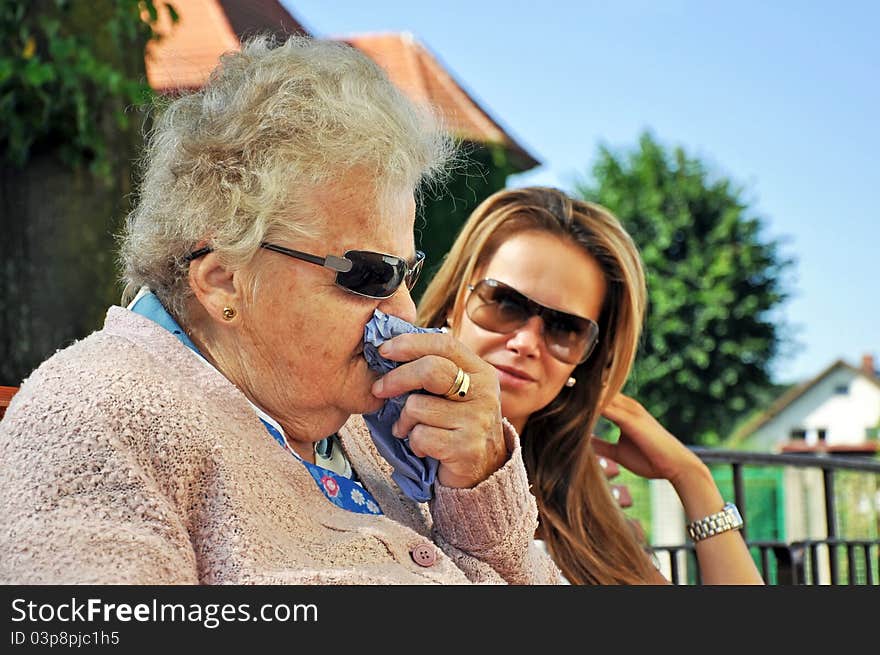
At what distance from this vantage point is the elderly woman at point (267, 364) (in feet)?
5.11

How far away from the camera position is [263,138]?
1849mm

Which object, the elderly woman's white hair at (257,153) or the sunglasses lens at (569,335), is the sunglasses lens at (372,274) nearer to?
the elderly woman's white hair at (257,153)

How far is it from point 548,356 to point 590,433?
319 millimetres

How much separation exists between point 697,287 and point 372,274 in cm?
3846

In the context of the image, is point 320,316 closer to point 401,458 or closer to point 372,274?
point 372,274

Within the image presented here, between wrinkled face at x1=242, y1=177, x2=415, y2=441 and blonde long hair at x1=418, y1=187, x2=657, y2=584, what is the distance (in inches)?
51.4

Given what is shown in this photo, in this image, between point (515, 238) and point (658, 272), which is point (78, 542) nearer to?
point (515, 238)

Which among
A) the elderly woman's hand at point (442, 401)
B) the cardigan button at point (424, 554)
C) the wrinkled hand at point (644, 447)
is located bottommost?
the wrinkled hand at point (644, 447)

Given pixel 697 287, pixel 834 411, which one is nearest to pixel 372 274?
pixel 697 287

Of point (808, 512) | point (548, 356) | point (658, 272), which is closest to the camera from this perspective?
point (548, 356)

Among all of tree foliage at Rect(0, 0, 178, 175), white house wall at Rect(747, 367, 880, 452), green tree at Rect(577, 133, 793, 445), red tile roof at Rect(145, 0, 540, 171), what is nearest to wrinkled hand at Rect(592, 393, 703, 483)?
red tile roof at Rect(145, 0, 540, 171)

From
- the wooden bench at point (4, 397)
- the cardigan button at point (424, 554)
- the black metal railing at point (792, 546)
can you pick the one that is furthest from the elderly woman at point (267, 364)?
the black metal railing at point (792, 546)

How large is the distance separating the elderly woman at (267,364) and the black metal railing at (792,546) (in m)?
1.68
